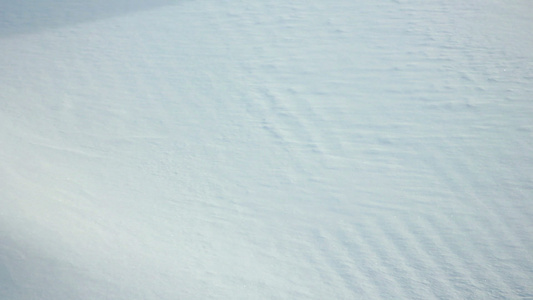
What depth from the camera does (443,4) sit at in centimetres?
299

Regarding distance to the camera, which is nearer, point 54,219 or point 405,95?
point 54,219

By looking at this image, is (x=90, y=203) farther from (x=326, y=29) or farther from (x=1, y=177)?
(x=326, y=29)

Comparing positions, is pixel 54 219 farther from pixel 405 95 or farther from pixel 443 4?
pixel 443 4

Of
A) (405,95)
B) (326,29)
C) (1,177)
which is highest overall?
(326,29)

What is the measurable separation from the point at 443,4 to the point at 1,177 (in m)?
2.49

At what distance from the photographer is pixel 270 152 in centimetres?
212

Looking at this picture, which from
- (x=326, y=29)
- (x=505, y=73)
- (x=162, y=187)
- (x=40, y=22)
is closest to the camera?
(x=162, y=187)

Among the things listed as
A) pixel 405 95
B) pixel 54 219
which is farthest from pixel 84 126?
pixel 405 95

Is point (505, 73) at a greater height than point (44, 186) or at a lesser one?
greater

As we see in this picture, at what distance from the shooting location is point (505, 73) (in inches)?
94.3

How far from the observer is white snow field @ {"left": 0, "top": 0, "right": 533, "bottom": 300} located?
1560mm

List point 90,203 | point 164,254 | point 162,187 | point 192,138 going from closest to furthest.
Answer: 1. point 164,254
2. point 90,203
3. point 162,187
4. point 192,138

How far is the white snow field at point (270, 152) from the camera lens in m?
1.56

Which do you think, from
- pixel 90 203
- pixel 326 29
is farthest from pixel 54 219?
pixel 326 29
